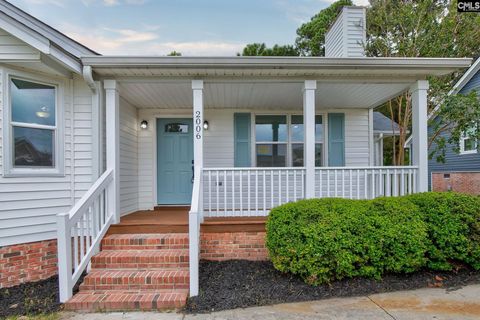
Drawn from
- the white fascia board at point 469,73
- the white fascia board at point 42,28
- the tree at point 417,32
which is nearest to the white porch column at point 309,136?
the white fascia board at point 42,28

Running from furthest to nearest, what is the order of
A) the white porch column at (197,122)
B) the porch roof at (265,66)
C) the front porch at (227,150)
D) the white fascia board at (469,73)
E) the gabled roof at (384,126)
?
the white fascia board at (469,73)
the gabled roof at (384,126)
the white porch column at (197,122)
the front porch at (227,150)
the porch roof at (265,66)

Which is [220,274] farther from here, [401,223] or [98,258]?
[401,223]

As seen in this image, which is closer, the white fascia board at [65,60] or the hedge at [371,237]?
the hedge at [371,237]

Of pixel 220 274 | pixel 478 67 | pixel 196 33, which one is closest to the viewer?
pixel 220 274

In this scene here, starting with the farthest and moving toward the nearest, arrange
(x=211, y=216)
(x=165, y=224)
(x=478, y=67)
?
(x=478, y=67) < (x=211, y=216) < (x=165, y=224)

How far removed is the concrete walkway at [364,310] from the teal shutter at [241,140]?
12.0 feet

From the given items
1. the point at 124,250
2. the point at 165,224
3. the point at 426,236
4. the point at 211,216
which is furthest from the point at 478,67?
the point at 124,250

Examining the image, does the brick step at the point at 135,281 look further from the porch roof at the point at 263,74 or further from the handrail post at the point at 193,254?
the porch roof at the point at 263,74

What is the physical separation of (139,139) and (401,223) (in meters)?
5.22

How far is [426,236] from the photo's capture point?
350 cm

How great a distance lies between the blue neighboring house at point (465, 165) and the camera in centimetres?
1095

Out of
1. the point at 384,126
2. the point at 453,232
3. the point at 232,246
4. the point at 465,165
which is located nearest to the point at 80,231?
the point at 232,246

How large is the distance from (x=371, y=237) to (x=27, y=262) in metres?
4.71

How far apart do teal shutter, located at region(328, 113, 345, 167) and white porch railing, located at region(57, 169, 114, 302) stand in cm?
471
